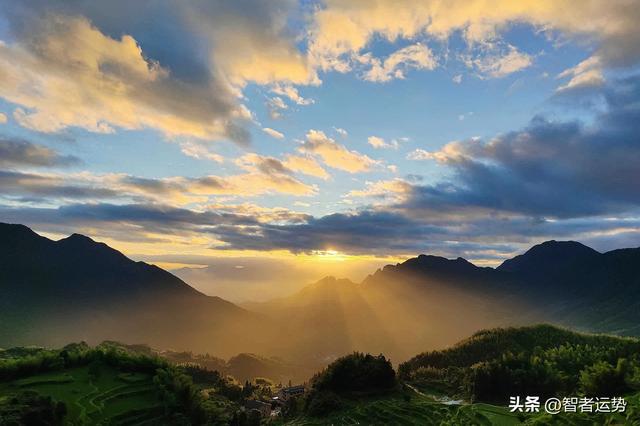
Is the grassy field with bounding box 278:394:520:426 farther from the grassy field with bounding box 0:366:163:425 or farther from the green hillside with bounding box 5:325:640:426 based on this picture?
the grassy field with bounding box 0:366:163:425

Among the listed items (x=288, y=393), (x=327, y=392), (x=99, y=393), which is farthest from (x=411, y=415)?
(x=288, y=393)

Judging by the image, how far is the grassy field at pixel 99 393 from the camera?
22484 mm

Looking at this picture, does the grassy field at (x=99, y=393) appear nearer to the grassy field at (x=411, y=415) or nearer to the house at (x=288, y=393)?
the grassy field at (x=411, y=415)

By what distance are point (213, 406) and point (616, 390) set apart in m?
25.3

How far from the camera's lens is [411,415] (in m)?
27.6

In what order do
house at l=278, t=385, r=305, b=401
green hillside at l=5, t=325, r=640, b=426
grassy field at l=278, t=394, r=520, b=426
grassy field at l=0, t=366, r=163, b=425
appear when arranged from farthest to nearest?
house at l=278, t=385, r=305, b=401 < grassy field at l=278, t=394, r=520, b=426 < grassy field at l=0, t=366, r=163, b=425 < green hillside at l=5, t=325, r=640, b=426

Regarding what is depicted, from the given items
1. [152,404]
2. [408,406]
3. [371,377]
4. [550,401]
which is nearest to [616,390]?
[550,401]

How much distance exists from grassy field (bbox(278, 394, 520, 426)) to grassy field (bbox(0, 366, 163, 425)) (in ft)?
34.3

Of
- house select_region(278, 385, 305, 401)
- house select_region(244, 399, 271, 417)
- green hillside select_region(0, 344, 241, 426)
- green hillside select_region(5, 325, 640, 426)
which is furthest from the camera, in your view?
house select_region(278, 385, 305, 401)

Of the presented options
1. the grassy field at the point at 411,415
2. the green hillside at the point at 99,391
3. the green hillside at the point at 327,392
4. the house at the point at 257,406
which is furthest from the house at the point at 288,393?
the green hillside at the point at 99,391

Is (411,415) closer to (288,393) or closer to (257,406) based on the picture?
(257,406)

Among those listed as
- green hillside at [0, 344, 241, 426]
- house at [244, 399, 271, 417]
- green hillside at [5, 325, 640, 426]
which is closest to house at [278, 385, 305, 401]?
house at [244, 399, 271, 417]

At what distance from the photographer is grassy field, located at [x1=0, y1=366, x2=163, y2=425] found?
22484mm

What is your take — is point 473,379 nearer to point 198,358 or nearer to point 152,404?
point 152,404
